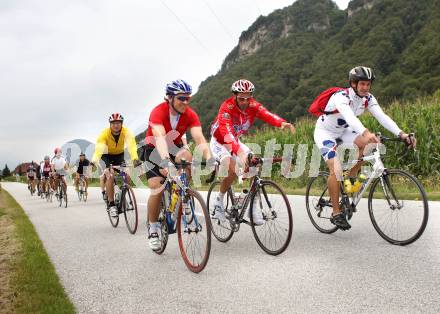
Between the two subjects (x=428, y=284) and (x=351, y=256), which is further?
(x=351, y=256)

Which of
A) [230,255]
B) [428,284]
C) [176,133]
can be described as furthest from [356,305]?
[176,133]

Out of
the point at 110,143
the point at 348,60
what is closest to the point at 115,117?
the point at 110,143

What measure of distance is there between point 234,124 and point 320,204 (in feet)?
6.11

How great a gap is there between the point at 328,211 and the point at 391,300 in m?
3.06

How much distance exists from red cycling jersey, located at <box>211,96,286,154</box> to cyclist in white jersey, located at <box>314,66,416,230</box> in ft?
2.39

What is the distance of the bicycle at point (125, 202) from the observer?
7973 millimetres

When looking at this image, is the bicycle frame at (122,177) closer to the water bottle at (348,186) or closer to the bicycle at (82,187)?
the water bottle at (348,186)

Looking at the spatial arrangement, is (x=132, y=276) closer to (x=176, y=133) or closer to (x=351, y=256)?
(x=176, y=133)

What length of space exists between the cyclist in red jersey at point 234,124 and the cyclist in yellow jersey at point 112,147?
270 cm

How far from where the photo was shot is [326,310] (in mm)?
3436

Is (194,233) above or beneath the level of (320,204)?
beneath

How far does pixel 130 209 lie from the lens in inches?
325

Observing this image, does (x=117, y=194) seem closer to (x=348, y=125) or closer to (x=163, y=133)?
(x=163, y=133)

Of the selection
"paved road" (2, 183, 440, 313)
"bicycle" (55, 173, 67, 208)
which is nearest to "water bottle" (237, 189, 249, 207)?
"paved road" (2, 183, 440, 313)
